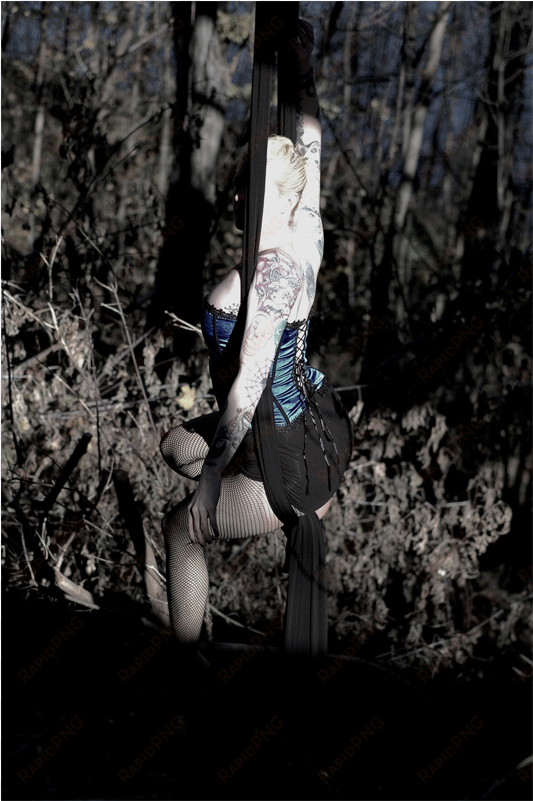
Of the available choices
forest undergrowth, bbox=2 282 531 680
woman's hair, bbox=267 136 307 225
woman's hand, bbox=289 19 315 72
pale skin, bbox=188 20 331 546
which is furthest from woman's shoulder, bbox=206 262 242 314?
forest undergrowth, bbox=2 282 531 680

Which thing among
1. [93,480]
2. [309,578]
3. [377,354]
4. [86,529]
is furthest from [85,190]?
[309,578]

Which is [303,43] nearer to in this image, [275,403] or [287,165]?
[287,165]

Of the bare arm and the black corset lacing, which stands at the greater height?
the bare arm

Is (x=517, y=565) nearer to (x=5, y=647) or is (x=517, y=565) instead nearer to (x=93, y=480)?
(x=93, y=480)

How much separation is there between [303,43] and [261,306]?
785 millimetres

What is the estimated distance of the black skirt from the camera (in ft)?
6.21

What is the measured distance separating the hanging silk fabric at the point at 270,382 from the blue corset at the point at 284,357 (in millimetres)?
55

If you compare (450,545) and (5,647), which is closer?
(5,647)

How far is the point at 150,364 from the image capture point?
11.5 ft

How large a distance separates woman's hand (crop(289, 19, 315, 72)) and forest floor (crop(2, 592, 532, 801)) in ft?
5.78

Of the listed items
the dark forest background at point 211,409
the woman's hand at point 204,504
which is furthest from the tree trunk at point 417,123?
the woman's hand at point 204,504

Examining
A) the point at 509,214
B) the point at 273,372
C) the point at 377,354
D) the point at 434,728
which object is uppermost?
the point at 509,214

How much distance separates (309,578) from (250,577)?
1.88m

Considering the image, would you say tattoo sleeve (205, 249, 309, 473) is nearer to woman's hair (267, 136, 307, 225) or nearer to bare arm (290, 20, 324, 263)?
woman's hair (267, 136, 307, 225)
